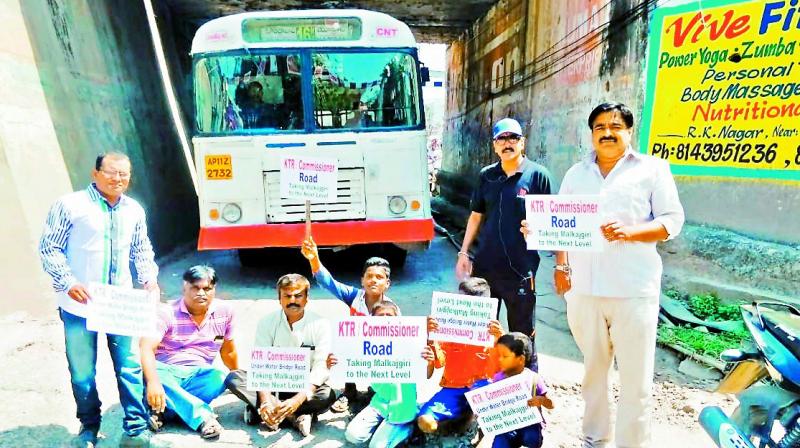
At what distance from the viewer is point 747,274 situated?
16.1 feet

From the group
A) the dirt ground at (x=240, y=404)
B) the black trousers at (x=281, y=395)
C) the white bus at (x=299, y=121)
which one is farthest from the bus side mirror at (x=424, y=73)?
the black trousers at (x=281, y=395)

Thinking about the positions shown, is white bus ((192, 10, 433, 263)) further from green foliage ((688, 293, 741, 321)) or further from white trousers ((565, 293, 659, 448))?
white trousers ((565, 293, 659, 448))

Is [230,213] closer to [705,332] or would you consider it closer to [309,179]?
[309,179]

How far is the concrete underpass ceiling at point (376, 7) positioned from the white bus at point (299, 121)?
5162 mm

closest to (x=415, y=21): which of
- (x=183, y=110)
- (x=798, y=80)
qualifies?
(x=183, y=110)

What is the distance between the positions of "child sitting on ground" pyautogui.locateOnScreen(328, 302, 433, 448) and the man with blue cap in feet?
2.04

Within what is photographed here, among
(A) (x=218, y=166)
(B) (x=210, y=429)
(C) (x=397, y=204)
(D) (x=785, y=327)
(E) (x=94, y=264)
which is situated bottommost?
(B) (x=210, y=429)

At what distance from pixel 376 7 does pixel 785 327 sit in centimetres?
1082

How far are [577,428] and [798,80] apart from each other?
3.35 metres

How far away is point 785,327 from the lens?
245cm

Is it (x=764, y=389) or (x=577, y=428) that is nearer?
(x=764, y=389)

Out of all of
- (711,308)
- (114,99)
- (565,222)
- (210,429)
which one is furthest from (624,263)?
(114,99)

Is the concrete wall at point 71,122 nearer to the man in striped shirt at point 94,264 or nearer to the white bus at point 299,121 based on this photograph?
the white bus at point 299,121

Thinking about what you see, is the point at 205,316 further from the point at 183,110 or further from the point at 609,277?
the point at 183,110
